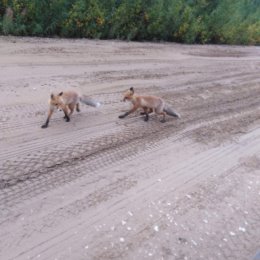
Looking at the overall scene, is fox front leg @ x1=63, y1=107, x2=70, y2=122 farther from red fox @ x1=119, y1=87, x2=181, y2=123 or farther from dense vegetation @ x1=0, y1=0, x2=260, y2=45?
dense vegetation @ x1=0, y1=0, x2=260, y2=45

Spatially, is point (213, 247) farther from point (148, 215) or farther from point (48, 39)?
point (48, 39)

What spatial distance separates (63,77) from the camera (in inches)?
388

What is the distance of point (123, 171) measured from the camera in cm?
588

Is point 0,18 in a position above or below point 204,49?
above

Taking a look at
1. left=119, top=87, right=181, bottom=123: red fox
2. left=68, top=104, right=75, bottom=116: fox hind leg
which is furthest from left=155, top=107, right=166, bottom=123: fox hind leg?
left=68, top=104, right=75, bottom=116: fox hind leg

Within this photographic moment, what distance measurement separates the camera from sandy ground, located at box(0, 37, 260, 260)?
4.48m

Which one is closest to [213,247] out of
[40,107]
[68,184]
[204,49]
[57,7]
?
[68,184]

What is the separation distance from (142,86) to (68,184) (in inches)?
202

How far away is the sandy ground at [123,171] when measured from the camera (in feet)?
14.7

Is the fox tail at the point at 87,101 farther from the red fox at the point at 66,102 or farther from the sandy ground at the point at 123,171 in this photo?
the sandy ground at the point at 123,171

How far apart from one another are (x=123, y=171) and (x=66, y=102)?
1.87 m

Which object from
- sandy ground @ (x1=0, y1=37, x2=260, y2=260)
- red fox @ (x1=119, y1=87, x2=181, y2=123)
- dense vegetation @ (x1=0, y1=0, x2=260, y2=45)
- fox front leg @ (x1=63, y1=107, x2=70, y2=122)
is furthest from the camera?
dense vegetation @ (x1=0, y1=0, x2=260, y2=45)

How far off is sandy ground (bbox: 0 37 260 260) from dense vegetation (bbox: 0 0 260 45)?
3.59 m

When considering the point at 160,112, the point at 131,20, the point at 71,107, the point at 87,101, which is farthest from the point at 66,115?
the point at 131,20
